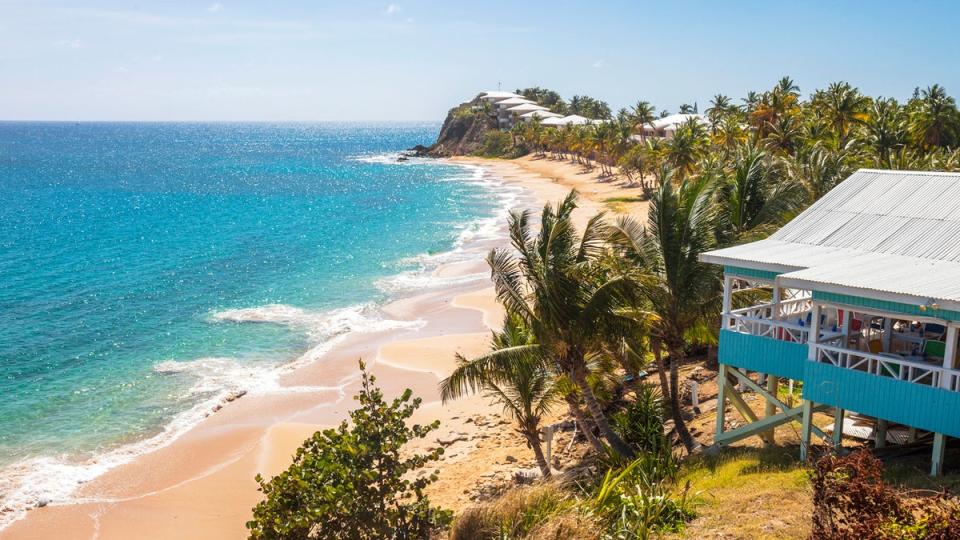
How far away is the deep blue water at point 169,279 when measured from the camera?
2672 cm

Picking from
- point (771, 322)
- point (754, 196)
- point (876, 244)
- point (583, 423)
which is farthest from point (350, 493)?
point (754, 196)

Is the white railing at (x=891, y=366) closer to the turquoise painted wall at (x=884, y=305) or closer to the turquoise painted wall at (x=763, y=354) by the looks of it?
the turquoise painted wall at (x=763, y=354)

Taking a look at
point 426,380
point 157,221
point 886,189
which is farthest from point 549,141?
point 886,189

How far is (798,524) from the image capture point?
11.2 metres

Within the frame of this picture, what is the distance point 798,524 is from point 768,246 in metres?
6.74

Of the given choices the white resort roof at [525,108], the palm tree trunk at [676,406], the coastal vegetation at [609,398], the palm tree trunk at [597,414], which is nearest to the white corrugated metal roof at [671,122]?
the white resort roof at [525,108]

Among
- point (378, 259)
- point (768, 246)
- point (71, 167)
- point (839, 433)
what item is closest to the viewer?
point (839, 433)

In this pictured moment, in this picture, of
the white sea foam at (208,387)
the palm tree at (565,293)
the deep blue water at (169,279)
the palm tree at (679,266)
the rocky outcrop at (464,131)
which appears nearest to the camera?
the palm tree at (565,293)

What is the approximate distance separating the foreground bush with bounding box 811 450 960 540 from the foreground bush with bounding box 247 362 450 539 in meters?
5.92

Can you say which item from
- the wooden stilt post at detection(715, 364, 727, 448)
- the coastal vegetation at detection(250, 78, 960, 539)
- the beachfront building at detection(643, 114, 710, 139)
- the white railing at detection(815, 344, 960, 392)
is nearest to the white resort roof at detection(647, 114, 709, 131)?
the beachfront building at detection(643, 114, 710, 139)

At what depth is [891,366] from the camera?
43.8 ft

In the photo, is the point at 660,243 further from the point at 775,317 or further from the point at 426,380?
the point at 426,380

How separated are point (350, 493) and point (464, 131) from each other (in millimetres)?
130235

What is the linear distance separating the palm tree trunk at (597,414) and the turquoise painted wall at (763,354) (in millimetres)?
2700
